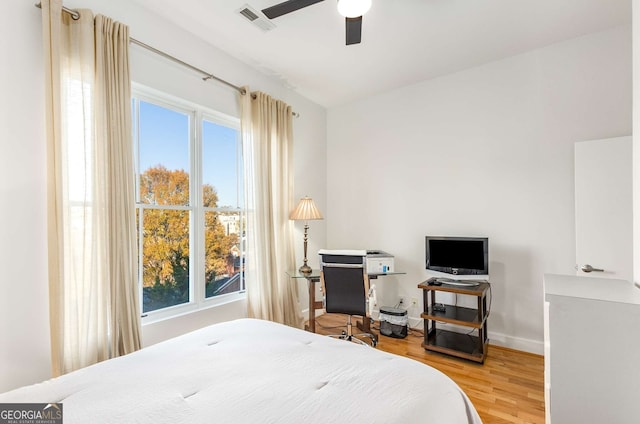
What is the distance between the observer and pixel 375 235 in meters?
3.87

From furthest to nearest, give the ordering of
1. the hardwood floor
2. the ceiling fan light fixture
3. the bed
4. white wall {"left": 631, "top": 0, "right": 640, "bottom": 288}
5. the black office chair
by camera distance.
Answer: the black office chair, the hardwood floor, the ceiling fan light fixture, white wall {"left": 631, "top": 0, "right": 640, "bottom": 288}, the bed

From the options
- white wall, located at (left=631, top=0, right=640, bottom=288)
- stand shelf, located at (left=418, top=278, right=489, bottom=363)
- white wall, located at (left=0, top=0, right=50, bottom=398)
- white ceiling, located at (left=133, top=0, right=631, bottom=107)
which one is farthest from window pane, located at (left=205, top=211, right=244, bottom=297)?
white wall, located at (left=631, top=0, right=640, bottom=288)

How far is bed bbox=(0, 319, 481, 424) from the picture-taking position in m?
0.95

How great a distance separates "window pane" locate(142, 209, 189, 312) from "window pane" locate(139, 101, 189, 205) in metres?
0.15

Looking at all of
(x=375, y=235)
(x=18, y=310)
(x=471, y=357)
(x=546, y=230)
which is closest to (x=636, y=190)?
(x=546, y=230)

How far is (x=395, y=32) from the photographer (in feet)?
8.37

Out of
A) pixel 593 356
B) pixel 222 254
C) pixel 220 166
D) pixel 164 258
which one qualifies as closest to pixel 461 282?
pixel 593 356

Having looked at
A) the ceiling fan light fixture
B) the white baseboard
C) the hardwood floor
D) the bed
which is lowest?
the hardwood floor

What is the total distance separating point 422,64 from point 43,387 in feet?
11.9

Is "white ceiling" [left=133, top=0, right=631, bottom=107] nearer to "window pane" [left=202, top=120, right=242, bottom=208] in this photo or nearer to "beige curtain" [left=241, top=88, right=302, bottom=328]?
"beige curtain" [left=241, top=88, right=302, bottom=328]

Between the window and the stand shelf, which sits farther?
the stand shelf

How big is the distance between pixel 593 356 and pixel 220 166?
293cm

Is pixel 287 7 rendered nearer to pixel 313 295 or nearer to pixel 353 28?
pixel 353 28

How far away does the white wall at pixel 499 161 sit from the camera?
268 centimetres
